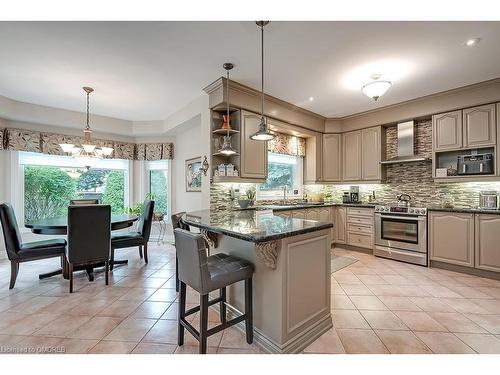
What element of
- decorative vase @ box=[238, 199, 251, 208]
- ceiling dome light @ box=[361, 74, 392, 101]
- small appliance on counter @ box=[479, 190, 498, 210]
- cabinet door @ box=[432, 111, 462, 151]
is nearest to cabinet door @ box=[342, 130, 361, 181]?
cabinet door @ box=[432, 111, 462, 151]

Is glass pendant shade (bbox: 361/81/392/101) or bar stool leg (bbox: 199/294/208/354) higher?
glass pendant shade (bbox: 361/81/392/101)

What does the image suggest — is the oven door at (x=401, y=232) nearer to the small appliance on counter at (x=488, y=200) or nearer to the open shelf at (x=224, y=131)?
the small appliance on counter at (x=488, y=200)

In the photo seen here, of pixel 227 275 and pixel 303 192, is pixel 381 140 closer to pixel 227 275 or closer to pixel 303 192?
pixel 303 192

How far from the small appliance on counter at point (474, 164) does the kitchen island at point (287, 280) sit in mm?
→ 3172

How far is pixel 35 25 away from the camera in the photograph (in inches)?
85.6

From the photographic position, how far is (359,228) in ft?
15.3

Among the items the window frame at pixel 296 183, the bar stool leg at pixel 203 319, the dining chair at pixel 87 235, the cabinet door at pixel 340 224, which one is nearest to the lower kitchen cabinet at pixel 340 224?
the cabinet door at pixel 340 224

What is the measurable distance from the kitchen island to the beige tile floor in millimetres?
138

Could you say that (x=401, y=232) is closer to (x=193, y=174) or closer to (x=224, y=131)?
(x=224, y=131)

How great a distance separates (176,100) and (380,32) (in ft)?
10.3

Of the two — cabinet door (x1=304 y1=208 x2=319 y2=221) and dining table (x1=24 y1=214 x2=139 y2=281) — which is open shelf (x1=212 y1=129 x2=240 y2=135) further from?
cabinet door (x1=304 y1=208 x2=319 y2=221)

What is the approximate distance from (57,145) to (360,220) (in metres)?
6.01

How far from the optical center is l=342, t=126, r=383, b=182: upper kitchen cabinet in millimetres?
4664
